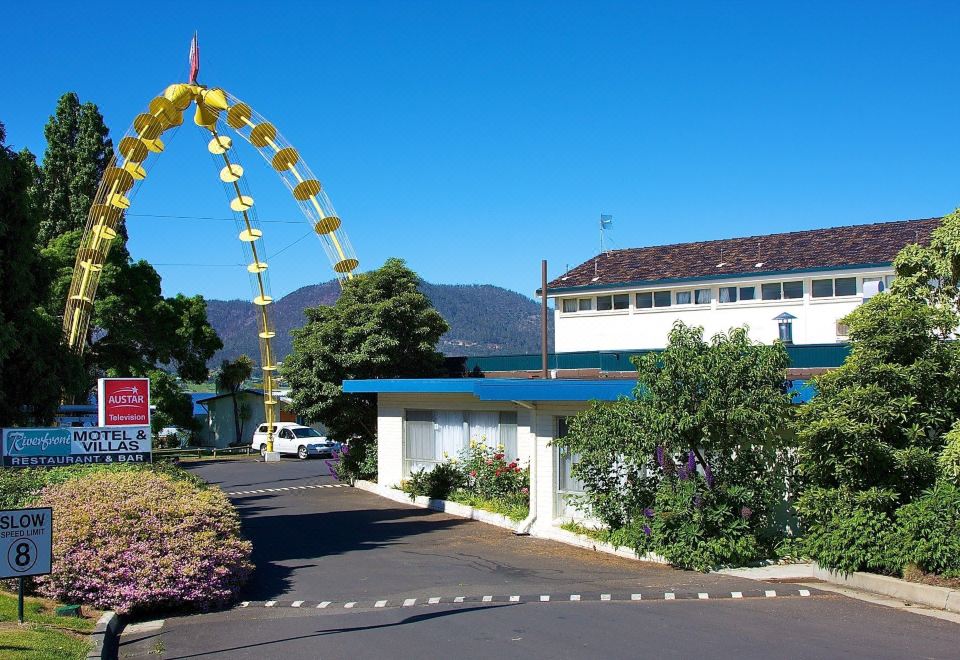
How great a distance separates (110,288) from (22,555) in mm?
38783

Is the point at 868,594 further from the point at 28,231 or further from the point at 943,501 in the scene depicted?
the point at 28,231

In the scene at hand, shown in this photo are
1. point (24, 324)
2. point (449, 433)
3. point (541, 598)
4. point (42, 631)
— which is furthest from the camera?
point (449, 433)

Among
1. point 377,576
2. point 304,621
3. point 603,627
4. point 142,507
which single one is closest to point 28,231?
point 142,507

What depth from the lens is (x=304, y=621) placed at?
1153 centimetres

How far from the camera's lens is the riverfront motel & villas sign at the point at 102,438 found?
1536cm

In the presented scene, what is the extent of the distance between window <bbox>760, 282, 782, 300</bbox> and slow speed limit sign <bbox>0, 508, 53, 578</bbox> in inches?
1179

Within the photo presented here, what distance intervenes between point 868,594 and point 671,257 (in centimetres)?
2859

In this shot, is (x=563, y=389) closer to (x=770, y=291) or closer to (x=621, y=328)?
(x=770, y=291)

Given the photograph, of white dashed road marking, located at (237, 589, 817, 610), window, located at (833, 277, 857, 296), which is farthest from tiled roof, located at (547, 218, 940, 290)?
white dashed road marking, located at (237, 589, 817, 610)

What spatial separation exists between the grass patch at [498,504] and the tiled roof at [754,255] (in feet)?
58.0

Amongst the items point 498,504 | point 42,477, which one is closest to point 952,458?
point 498,504

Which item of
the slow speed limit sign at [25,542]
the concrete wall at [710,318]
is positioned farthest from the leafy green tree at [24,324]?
the concrete wall at [710,318]

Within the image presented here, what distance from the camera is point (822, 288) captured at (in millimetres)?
34000

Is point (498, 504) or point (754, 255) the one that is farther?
point (754, 255)
